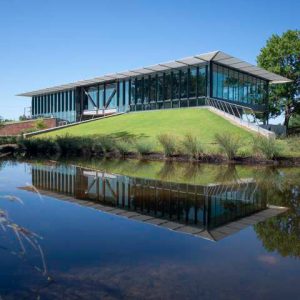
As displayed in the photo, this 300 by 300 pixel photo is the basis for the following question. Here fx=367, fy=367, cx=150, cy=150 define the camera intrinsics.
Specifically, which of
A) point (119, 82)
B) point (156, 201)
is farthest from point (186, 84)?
point (156, 201)

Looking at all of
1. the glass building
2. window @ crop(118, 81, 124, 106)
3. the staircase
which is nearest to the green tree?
the glass building

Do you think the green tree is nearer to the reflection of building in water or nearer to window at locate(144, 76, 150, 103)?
window at locate(144, 76, 150, 103)

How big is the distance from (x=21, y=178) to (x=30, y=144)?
42.1 feet

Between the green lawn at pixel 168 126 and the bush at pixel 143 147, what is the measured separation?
55 cm

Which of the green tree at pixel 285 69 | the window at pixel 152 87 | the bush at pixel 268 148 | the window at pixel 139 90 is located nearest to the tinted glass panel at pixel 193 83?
the window at pixel 152 87

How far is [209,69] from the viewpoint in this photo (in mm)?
32656

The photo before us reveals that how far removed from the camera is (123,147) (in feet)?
65.2

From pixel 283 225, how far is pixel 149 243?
2177mm

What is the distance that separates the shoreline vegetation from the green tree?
2611cm

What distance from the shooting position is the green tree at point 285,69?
41.2 m

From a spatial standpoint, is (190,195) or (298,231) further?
(190,195)

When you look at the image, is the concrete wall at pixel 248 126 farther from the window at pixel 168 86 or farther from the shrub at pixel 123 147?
the window at pixel 168 86

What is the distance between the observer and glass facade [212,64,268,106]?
33.9 metres

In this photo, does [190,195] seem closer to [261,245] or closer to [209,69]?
[261,245]
